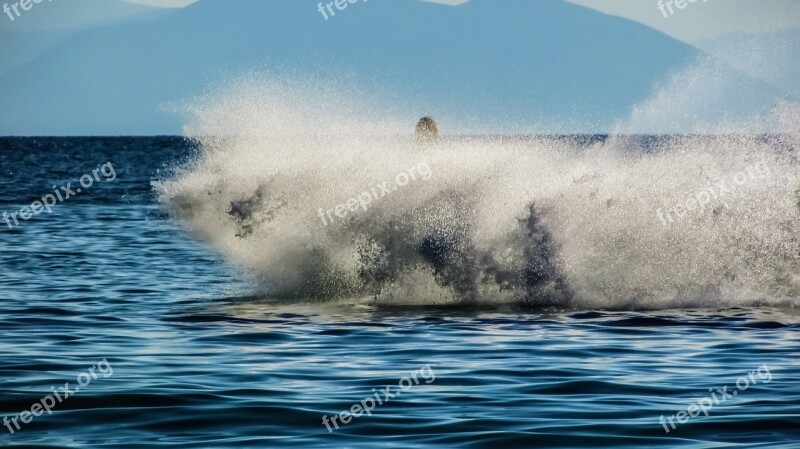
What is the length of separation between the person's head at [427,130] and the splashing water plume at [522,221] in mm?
1481

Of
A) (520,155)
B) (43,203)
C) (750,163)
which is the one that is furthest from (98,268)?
(43,203)

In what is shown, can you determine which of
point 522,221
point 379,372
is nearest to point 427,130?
point 522,221

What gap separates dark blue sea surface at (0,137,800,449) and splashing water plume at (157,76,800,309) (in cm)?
83

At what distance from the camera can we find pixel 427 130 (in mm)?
20672

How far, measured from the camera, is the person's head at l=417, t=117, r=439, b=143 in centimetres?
2030

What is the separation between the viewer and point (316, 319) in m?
A: 14.8

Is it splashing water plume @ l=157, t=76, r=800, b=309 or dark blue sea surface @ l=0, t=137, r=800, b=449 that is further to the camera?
splashing water plume @ l=157, t=76, r=800, b=309

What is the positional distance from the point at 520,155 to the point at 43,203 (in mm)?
25946

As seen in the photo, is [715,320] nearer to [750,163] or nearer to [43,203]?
[750,163]

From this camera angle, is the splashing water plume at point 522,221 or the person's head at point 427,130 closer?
the splashing water plume at point 522,221

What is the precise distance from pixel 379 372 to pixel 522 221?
5659mm

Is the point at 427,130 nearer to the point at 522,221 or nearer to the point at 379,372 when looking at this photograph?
the point at 522,221

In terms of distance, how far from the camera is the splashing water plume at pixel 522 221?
1645 centimetres

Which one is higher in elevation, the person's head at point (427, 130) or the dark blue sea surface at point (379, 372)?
the person's head at point (427, 130)
